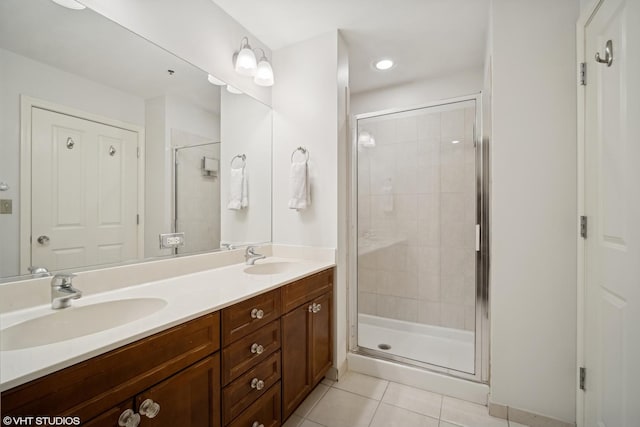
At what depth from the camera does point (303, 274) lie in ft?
4.99

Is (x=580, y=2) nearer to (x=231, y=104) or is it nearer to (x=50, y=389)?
(x=231, y=104)

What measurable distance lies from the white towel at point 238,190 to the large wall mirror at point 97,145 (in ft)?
0.37

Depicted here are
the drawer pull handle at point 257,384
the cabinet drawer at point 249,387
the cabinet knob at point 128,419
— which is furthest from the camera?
the drawer pull handle at point 257,384

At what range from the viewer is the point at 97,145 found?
46.6 inches

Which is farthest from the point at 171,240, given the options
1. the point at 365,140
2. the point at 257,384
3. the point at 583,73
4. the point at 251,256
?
the point at 583,73

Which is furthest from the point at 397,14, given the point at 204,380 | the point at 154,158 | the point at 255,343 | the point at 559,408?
the point at 559,408

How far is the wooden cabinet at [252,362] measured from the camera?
1047 mm

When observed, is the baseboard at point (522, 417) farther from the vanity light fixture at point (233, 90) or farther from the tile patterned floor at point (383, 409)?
the vanity light fixture at point (233, 90)

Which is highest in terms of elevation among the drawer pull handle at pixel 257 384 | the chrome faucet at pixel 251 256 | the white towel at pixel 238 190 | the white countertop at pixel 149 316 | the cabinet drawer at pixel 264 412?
the white towel at pixel 238 190

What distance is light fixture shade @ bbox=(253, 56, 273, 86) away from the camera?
1893 millimetres

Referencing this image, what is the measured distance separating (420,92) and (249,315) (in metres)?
2.53

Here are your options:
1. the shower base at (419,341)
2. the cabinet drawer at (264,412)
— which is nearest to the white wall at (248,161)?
the cabinet drawer at (264,412)

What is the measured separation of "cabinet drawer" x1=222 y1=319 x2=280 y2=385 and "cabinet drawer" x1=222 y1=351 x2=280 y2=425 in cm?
3

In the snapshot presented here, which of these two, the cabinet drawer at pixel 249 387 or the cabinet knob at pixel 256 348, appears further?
the cabinet knob at pixel 256 348
